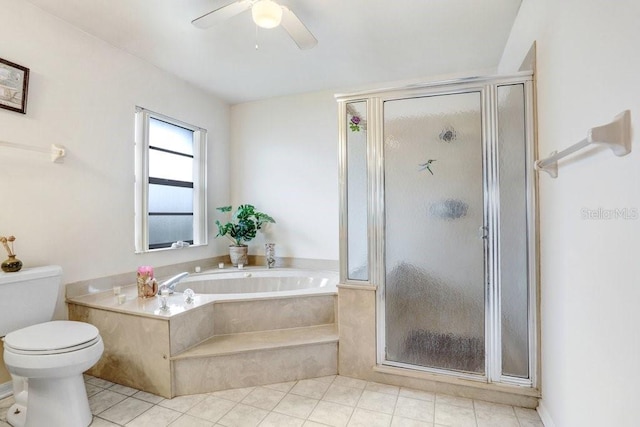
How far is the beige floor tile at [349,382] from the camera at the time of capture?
2.10 meters

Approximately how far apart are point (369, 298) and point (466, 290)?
609 millimetres

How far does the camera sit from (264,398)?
1.96 m

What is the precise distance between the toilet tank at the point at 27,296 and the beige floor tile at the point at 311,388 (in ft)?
5.39

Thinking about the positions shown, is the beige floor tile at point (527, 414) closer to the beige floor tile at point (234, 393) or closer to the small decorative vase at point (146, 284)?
the beige floor tile at point (234, 393)

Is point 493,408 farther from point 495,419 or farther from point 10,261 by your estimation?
point 10,261

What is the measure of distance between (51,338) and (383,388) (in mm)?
1929

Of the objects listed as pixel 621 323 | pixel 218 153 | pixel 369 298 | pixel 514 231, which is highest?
pixel 218 153

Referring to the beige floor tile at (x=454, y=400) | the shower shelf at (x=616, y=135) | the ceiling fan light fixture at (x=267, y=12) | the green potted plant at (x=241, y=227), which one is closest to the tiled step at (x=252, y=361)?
the beige floor tile at (x=454, y=400)

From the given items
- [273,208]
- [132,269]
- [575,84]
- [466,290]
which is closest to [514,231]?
[466,290]

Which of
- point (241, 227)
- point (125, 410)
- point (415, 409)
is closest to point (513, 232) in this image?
point (415, 409)

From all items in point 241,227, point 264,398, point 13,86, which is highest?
point 13,86

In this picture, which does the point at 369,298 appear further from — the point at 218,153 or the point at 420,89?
the point at 218,153

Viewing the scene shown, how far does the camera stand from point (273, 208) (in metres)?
3.69

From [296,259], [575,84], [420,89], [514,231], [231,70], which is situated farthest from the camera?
[296,259]
